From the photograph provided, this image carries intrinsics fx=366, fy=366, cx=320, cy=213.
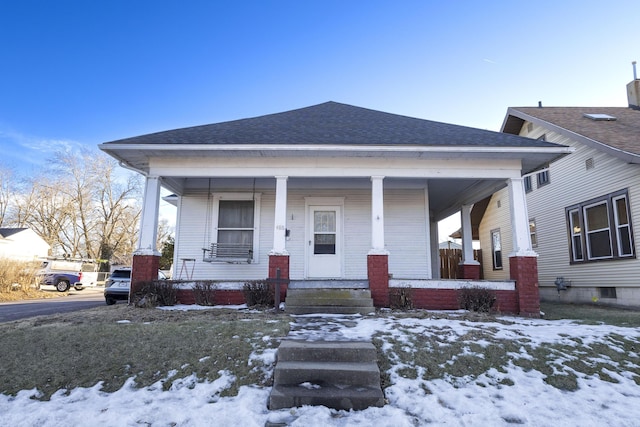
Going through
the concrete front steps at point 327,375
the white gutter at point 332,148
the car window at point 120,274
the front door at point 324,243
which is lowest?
the concrete front steps at point 327,375

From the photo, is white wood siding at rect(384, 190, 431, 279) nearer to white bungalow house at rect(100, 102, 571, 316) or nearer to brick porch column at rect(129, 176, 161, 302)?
white bungalow house at rect(100, 102, 571, 316)

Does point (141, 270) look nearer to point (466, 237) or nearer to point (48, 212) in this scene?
point (466, 237)

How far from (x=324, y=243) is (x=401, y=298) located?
9.93ft

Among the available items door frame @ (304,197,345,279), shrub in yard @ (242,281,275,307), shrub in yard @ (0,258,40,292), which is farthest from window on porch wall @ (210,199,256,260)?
shrub in yard @ (0,258,40,292)

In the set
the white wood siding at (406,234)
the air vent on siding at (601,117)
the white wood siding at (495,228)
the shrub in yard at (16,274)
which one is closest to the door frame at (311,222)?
the white wood siding at (406,234)

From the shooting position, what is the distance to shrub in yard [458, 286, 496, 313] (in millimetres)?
7418

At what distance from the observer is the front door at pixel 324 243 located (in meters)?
9.73

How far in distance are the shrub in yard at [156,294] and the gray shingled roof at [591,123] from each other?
11.0m

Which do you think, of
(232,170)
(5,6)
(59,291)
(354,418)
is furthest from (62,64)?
(354,418)

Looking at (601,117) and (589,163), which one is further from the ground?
(601,117)

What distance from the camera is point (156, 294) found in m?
7.62

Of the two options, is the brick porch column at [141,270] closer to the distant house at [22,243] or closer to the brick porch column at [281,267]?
the brick porch column at [281,267]

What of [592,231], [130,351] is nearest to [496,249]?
[592,231]

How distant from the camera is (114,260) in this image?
3578cm
